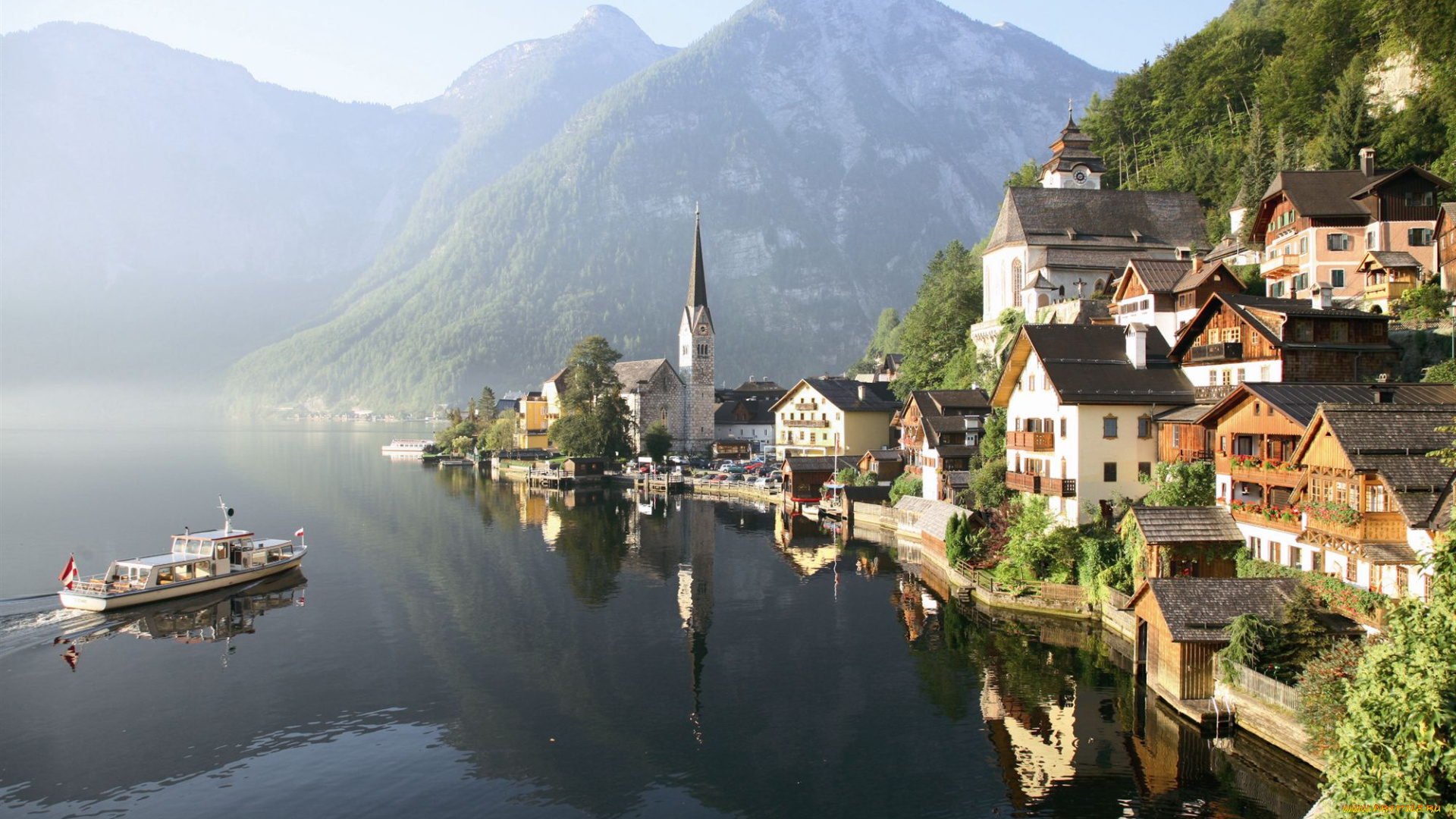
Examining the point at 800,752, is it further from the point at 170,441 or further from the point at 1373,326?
the point at 170,441

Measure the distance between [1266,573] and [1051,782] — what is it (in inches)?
473

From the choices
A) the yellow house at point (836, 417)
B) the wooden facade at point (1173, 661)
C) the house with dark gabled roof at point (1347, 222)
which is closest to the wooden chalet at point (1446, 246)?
the house with dark gabled roof at point (1347, 222)

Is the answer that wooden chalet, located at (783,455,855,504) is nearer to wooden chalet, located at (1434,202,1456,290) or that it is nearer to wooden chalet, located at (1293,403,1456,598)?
wooden chalet, located at (1434,202,1456,290)

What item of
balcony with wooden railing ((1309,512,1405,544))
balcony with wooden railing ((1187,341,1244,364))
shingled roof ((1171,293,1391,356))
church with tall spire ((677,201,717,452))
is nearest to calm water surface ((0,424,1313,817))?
balcony with wooden railing ((1309,512,1405,544))

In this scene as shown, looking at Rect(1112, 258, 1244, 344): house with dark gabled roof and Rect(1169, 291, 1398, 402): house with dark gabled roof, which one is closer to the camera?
Rect(1169, 291, 1398, 402): house with dark gabled roof

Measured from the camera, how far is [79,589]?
42031mm

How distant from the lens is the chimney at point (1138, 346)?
4141 centimetres

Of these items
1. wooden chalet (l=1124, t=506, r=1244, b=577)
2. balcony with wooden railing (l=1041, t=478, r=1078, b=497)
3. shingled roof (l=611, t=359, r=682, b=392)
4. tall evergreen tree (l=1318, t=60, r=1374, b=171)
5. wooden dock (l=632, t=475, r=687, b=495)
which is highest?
tall evergreen tree (l=1318, t=60, r=1374, b=171)

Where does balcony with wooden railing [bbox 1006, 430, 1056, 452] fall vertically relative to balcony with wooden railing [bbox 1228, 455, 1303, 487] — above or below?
above

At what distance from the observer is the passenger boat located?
4198 centimetres

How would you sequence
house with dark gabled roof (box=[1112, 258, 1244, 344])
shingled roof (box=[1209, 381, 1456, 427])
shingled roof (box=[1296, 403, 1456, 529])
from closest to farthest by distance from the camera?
1. shingled roof (box=[1296, 403, 1456, 529])
2. shingled roof (box=[1209, 381, 1456, 427])
3. house with dark gabled roof (box=[1112, 258, 1244, 344])

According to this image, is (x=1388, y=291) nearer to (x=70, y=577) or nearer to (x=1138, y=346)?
(x=1138, y=346)

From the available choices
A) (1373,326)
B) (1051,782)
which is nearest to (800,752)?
(1051,782)

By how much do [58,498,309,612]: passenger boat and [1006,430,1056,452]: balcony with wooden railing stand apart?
129 feet
